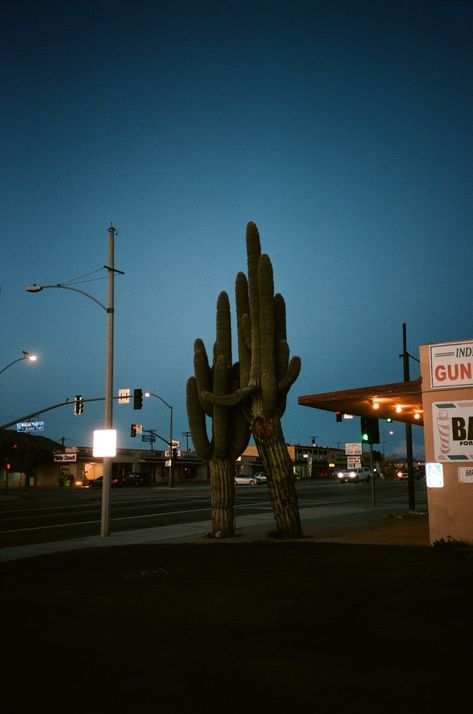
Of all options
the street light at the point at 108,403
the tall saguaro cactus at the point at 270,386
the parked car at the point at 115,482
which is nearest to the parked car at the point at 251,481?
the parked car at the point at 115,482

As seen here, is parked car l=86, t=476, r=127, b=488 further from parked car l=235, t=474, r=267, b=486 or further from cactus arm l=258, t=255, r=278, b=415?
cactus arm l=258, t=255, r=278, b=415

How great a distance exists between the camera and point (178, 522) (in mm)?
23406

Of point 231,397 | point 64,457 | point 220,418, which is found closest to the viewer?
point 231,397

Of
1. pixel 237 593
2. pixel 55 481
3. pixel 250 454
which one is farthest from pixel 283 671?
pixel 250 454

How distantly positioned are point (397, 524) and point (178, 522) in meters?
8.30

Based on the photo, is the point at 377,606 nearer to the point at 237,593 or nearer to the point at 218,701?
the point at 237,593

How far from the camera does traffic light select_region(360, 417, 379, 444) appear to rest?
2567cm

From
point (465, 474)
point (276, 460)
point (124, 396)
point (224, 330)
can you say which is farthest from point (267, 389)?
point (124, 396)

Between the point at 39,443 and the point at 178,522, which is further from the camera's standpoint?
the point at 39,443

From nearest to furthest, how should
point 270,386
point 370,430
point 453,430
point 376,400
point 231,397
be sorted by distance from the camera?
point 453,430 → point 270,386 → point 231,397 → point 376,400 → point 370,430

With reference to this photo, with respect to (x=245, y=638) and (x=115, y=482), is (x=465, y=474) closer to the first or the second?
(x=245, y=638)

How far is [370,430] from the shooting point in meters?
25.7

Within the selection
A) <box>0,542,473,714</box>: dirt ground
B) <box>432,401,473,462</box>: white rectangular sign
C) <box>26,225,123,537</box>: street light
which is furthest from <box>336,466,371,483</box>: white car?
<box>0,542,473,714</box>: dirt ground

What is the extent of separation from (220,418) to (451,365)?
5.90 meters
